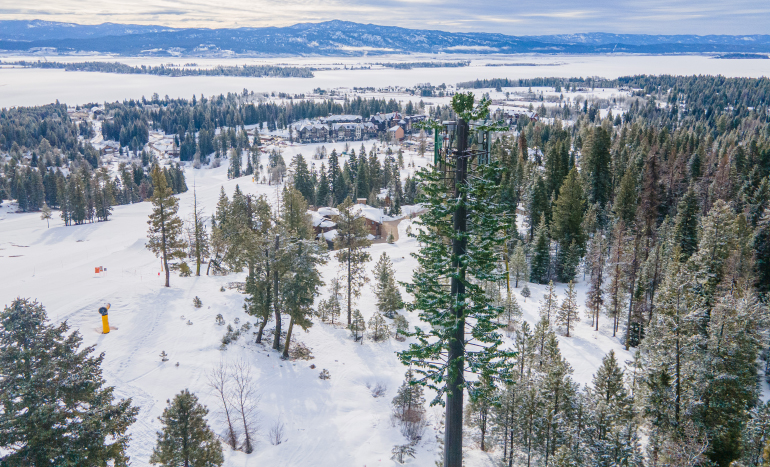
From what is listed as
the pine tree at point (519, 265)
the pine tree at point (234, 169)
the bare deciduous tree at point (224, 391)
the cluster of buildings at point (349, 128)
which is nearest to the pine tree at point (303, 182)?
the pine tree at point (519, 265)

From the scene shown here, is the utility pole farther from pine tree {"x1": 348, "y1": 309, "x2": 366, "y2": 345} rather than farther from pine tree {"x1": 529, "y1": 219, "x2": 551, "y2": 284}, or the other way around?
pine tree {"x1": 529, "y1": 219, "x2": 551, "y2": 284}

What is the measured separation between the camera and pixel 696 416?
2011 centimetres

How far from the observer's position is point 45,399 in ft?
42.0

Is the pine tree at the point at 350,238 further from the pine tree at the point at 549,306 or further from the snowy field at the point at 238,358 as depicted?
the pine tree at the point at 549,306

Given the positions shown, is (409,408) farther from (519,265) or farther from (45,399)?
(519,265)

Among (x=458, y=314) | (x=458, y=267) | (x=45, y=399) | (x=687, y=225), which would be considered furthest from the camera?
(x=687, y=225)

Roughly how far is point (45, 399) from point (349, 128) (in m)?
176

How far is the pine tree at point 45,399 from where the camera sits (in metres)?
12.3

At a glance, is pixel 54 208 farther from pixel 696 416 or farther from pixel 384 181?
pixel 696 416

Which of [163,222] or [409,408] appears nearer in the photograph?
[409,408]

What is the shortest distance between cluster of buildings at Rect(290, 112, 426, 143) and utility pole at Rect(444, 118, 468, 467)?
15997 cm

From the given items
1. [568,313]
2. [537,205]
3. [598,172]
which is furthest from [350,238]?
[598,172]

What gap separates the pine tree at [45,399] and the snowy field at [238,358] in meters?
6.06

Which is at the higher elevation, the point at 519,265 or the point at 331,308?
the point at 519,265
